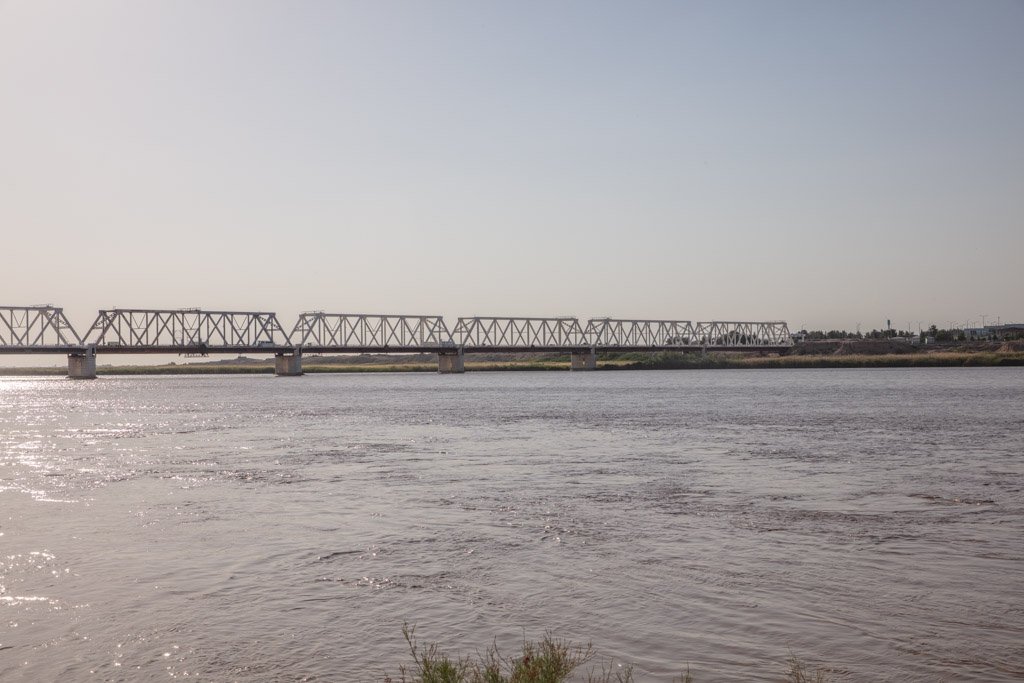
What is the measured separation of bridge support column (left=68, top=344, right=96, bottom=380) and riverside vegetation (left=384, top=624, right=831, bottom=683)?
17518 centimetres

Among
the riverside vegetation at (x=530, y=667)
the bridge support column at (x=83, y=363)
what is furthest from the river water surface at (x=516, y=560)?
the bridge support column at (x=83, y=363)

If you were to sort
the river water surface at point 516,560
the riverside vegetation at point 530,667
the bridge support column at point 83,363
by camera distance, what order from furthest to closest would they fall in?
the bridge support column at point 83,363 → the river water surface at point 516,560 → the riverside vegetation at point 530,667

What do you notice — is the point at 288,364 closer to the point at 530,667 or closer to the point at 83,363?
the point at 83,363

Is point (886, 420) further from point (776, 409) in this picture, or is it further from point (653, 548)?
point (653, 548)

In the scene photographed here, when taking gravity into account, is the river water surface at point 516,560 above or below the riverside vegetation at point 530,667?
below

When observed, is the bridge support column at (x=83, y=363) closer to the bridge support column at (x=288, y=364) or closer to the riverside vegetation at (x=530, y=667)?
the bridge support column at (x=288, y=364)

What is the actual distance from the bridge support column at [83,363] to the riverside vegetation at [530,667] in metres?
175

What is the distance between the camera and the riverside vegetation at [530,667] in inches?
300

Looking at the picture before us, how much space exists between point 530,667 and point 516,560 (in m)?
5.41

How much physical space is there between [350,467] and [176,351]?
155m

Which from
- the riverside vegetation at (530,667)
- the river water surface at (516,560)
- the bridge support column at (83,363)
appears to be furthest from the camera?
the bridge support column at (83,363)

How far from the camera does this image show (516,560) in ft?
43.4

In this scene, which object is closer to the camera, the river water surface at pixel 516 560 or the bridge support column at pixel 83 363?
the river water surface at pixel 516 560

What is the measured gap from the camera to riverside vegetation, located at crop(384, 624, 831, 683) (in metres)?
7.61
